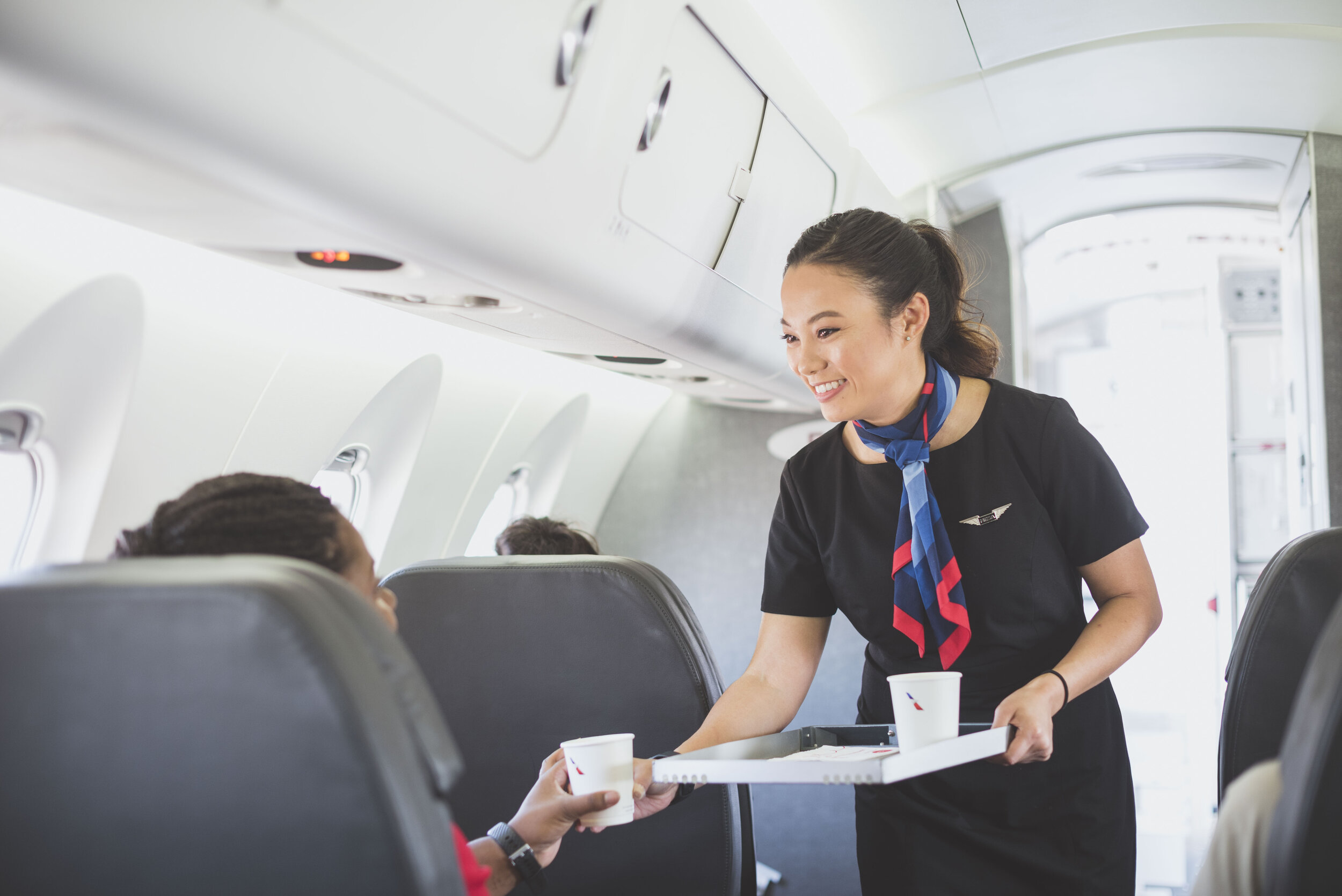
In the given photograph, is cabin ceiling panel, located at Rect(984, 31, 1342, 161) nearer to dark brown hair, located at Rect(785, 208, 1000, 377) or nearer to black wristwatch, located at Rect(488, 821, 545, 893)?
dark brown hair, located at Rect(785, 208, 1000, 377)

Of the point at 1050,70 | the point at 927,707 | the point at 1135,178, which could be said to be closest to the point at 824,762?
the point at 927,707

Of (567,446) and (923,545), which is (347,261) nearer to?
(923,545)

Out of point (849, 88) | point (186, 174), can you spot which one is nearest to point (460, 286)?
point (186, 174)

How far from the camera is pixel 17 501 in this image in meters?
2.17

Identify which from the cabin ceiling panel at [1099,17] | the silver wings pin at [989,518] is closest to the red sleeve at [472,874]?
the silver wings pin at [989,518]

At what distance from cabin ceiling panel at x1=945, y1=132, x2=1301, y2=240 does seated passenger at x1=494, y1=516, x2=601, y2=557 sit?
2.26 metres

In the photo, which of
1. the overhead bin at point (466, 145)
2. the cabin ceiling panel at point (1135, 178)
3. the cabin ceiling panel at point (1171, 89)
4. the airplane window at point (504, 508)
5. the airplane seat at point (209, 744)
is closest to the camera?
the airplane seat at point (209, 744)

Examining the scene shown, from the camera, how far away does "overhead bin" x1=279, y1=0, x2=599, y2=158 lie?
1.26 meters

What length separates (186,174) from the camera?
1251 mm

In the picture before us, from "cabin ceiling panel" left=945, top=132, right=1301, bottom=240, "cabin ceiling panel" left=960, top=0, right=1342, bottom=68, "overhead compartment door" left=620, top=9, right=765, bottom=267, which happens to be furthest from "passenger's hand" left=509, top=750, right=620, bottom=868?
"cabin ceiling panel" left=945, top=132, right=1301, bottom=240

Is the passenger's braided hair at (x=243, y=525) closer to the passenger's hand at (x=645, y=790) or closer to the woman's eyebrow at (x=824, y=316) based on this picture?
the passenger's hand at (x=645, y=790)

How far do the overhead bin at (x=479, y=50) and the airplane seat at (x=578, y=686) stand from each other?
2.79 feet

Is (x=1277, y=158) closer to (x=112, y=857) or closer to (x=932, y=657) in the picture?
(x=932, y=657)

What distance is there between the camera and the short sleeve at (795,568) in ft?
6.37
